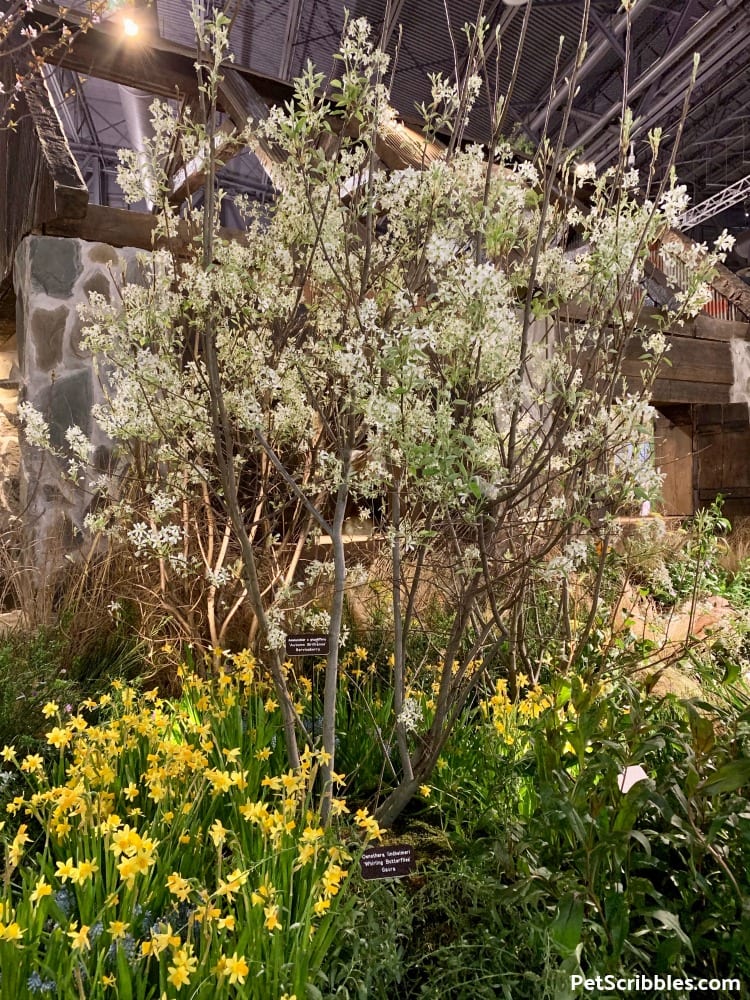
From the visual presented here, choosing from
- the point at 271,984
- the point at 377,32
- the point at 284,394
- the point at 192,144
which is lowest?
the point at 271,984

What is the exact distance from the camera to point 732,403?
744 centimetres

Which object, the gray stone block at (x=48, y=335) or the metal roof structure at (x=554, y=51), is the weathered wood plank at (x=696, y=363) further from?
the gray stone block at (x=48, y=335)

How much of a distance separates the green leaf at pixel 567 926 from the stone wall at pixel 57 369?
3066 mm

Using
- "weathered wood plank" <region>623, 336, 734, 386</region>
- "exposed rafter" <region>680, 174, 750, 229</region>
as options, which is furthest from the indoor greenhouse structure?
"exposed rafter" <region>680, 174, 750, 229</region>

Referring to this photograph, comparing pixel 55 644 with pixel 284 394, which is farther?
pixel 55 644

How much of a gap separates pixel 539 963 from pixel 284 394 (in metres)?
1.81

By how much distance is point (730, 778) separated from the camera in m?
1.70

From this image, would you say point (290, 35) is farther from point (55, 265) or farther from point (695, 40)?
point (55, 265)

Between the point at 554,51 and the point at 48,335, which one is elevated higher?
the point at 554,51

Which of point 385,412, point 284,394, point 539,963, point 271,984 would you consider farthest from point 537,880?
point 284,394

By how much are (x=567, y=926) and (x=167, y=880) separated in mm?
859

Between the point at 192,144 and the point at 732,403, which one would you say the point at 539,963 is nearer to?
the point at 192,144

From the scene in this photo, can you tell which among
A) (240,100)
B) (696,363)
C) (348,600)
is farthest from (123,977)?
(696,363)

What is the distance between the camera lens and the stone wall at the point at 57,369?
395 cm
